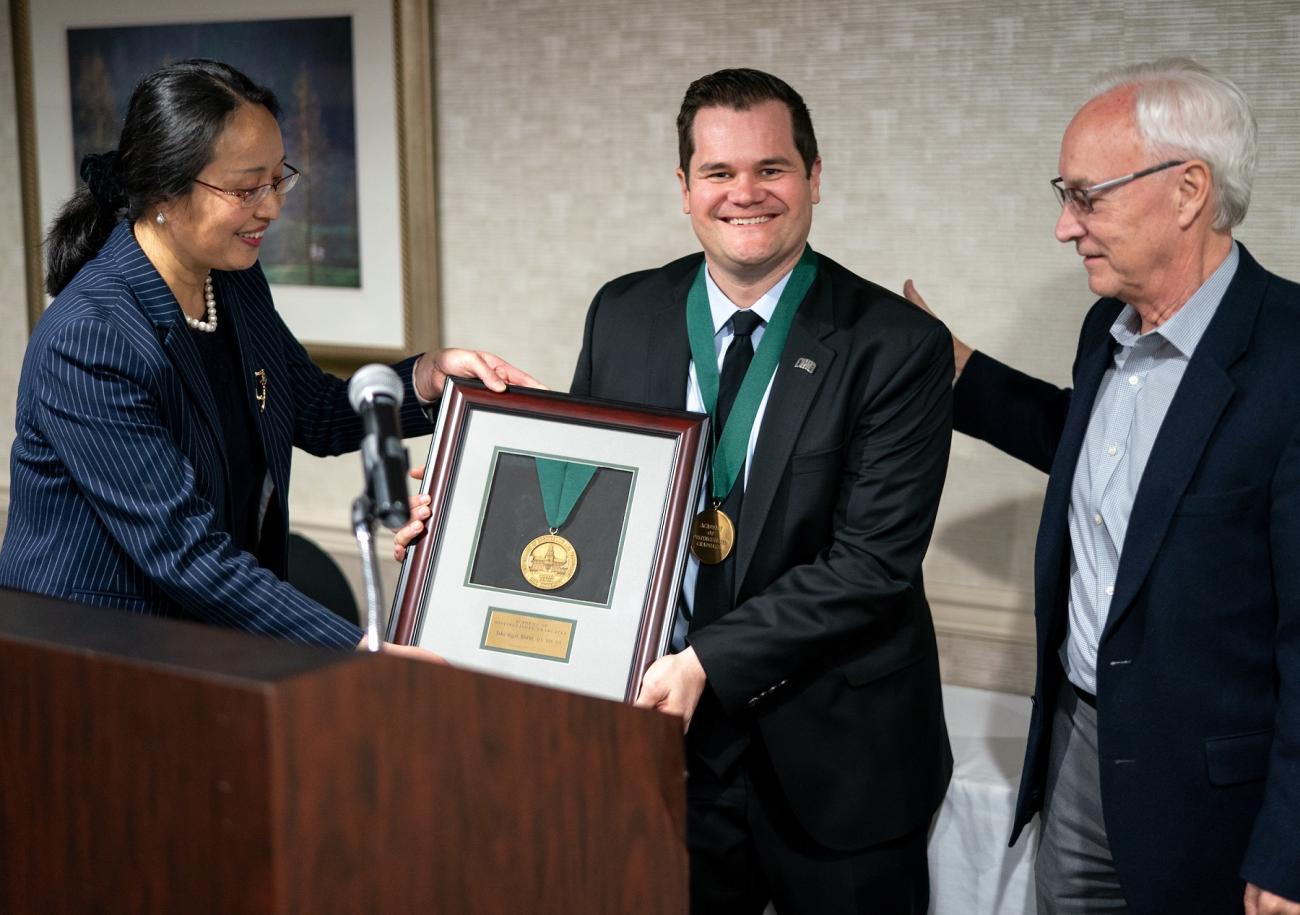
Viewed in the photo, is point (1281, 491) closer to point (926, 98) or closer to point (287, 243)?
point (926, 98)

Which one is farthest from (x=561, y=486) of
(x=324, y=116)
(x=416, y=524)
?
(x=324, y=116)

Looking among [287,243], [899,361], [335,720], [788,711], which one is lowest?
[788,711]

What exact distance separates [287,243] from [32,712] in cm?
298

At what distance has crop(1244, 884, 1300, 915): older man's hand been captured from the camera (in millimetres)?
1671

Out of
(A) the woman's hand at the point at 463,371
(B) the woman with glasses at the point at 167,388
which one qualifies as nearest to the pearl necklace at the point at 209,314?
(B) the woman with glasses at the point at 167,388

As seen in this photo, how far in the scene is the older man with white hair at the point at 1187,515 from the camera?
1711mm

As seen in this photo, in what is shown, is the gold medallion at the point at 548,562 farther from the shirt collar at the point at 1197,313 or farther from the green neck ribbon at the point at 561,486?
the shirt collar at the point at 1197,313

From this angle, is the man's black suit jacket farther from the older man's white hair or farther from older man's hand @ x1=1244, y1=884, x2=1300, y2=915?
older man's hand @ x1=1244, y1=884, x2=1300, y2=915

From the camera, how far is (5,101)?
13.8ft

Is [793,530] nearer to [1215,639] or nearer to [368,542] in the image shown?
[1215,639]

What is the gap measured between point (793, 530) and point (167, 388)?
988mm

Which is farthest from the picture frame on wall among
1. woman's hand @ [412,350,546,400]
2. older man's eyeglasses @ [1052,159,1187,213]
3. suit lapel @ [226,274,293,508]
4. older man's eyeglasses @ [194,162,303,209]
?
older man's eyeglasses @ [1052,159,1187,213]

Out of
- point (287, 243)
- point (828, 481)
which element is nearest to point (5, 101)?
point (287, 243)

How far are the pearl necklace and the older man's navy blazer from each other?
1.49m
